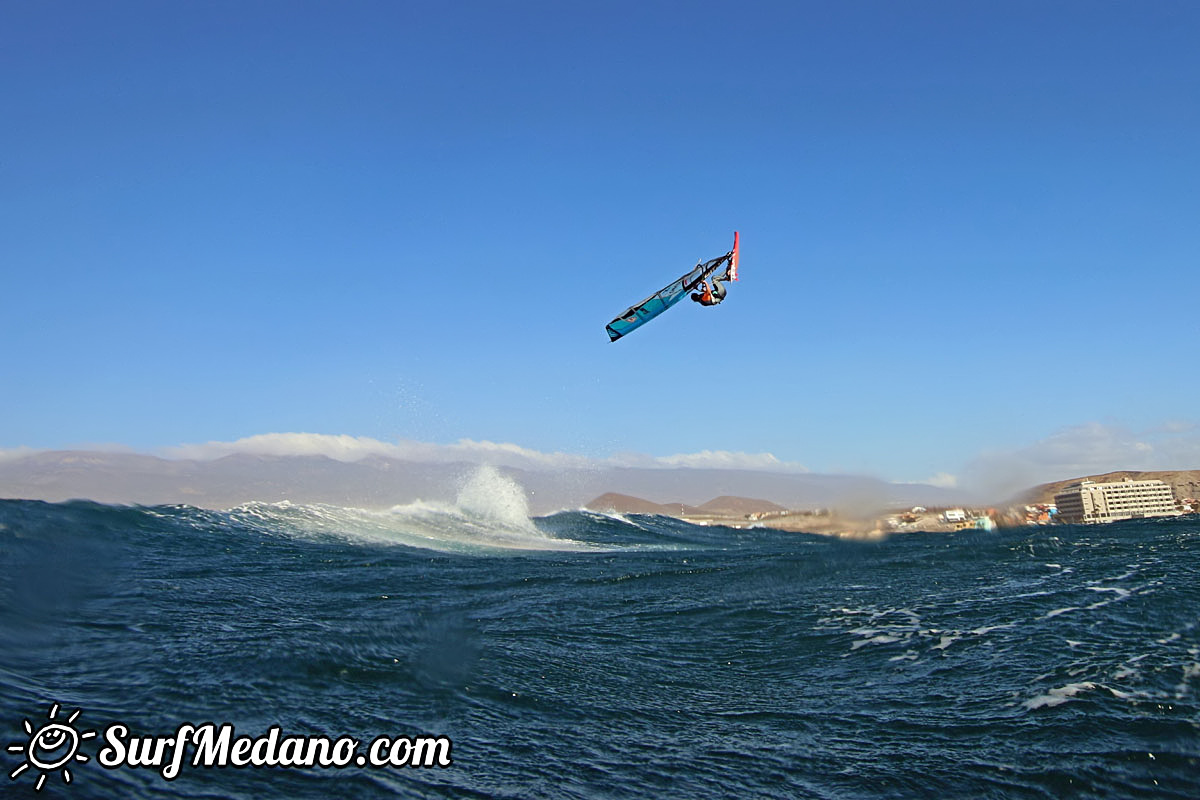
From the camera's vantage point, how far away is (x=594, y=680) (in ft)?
42.2

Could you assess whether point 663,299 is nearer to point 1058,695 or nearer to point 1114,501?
point 1058,695

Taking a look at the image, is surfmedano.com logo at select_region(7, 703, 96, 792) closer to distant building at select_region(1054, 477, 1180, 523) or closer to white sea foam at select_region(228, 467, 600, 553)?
white sea foam at select_region(228, 467, 600, 553)

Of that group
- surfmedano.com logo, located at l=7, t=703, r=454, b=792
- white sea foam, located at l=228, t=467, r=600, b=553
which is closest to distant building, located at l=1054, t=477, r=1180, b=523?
white sea foam, located at l=228, t=467, r=600, b=553

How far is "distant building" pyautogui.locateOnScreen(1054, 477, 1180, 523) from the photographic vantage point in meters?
122

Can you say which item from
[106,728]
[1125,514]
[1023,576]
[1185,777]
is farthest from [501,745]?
[1125,514]

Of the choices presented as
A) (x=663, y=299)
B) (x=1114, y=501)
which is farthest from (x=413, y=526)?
(x=1114, y=501)

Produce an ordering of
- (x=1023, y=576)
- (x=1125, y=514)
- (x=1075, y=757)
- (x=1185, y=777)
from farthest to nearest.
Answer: (x=1125, y=514)
(x=1023, y=576)
(x=1075, y=757)
(x=1185, y=777)

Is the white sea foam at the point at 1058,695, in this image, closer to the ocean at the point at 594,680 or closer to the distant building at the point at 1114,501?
the ocean at the point at 594,680

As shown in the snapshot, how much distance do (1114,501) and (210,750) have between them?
165m

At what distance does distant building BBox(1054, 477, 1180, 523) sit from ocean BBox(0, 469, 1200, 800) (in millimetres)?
114455

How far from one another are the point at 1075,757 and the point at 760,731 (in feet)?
13.3

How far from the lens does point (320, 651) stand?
43.7ft

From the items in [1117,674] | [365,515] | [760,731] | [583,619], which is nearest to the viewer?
[760,731]

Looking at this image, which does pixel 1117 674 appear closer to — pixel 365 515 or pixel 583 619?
pixel 583 619
